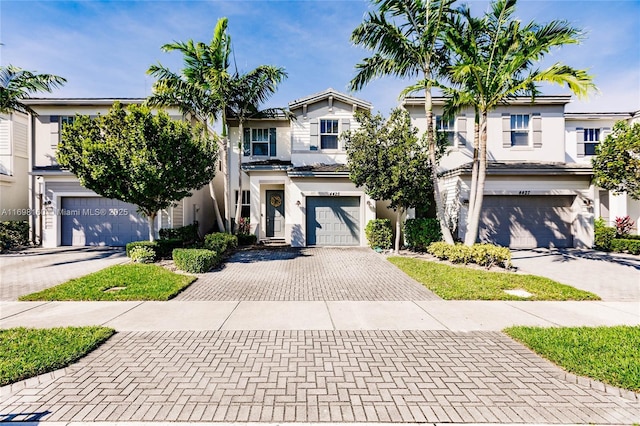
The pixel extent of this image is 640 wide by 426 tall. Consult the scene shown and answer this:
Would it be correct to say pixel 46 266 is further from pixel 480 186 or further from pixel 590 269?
pixel 590 269

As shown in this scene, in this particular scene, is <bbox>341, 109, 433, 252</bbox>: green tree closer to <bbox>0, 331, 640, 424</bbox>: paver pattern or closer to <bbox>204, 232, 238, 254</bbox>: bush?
<bbox>204, 232, 238, 254</bbox>: bush

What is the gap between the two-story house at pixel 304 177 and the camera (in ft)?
48.3

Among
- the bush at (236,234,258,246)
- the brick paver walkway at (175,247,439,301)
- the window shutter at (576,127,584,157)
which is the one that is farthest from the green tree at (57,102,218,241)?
the window shutter at (576,127,584,157)

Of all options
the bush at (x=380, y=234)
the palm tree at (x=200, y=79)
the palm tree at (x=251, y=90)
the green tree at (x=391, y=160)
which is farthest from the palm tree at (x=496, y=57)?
the palm tree at (x=200, y=79)

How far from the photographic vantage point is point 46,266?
10.2 metres

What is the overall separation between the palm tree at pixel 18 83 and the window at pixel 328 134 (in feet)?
40.8

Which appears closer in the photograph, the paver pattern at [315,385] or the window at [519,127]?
the paver pattern at [315,385]

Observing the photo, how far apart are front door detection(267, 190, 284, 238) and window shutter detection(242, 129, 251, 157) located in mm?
2711

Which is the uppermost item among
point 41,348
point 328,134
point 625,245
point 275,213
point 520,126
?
point 520,126

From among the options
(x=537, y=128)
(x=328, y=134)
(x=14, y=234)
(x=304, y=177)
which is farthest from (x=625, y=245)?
(x=14, y=234)

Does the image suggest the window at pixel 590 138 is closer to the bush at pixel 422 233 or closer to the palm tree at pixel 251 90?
the bush at pixel 422 233

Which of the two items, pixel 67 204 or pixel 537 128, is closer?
pixel 67 204

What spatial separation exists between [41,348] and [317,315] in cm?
431

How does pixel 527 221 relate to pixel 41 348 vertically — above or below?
above
